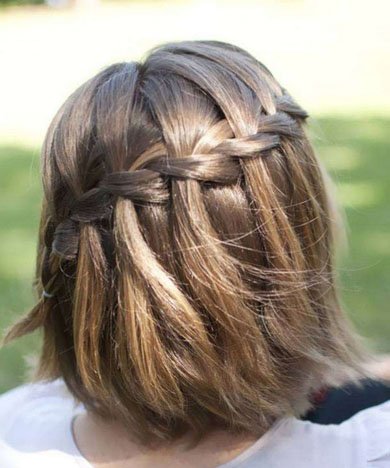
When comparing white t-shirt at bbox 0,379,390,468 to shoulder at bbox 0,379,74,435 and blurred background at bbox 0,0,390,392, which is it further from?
blurred background at bbox 0,0,390,392

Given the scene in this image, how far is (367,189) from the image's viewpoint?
2.94 meters

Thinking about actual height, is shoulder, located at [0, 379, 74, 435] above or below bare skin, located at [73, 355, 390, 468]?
below

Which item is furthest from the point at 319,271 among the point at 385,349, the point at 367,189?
the point at 367,189

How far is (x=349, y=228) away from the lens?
255cm

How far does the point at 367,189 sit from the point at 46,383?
208 centimetres

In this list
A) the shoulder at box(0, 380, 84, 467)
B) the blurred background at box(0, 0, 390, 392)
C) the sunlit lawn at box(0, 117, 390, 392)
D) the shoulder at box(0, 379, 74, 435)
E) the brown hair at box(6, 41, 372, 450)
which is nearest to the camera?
the brown hair at box(6, 41, 372, 450)

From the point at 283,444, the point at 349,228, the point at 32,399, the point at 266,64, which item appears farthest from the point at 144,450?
the point at 266,64

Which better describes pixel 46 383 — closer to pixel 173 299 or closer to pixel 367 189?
pixel 173 299

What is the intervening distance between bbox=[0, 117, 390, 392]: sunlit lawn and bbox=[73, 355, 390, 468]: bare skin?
15.3 inches

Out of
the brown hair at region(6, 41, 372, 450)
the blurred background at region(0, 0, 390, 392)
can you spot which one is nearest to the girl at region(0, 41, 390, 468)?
the brown hair at region(6, 41, 372, 450)

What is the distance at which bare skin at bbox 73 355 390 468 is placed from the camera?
0.85m

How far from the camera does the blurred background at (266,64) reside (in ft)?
7.27

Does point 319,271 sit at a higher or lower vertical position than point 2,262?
higher

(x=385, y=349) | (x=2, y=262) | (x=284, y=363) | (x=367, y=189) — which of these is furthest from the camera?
(x=367, y=189)
